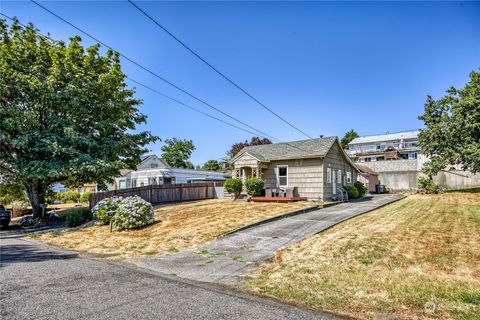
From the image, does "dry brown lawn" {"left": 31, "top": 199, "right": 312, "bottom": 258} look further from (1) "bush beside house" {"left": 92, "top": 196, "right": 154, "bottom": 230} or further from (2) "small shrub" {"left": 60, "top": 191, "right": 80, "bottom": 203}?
(2) "small shrub" {"left": 60, "top": 191, "right": 80, "bottom": 203}

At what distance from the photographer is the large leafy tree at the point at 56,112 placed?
13.9 metres

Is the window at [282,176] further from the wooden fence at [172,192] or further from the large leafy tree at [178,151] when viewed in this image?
the large leafy tree at [178,151]

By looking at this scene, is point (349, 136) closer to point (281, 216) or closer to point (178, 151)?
point (178, 151)

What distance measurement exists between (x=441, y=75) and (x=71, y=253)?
61.2ft

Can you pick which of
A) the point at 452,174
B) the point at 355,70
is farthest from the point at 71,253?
the point at 452,174

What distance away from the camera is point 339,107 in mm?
21375

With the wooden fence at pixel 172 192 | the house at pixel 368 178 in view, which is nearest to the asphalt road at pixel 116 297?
the wooden fence at pixel 172 192

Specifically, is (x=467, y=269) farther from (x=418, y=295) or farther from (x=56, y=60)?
(x=56, y=60)

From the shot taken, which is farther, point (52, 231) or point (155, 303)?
point (52, 231)

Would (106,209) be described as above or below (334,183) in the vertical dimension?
below

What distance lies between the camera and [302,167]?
19062mm

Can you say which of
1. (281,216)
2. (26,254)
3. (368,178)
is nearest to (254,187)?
(281,216)

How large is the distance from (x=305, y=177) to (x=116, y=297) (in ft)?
52.5

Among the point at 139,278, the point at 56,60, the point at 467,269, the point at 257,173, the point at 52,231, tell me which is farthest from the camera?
the point at 257,173
